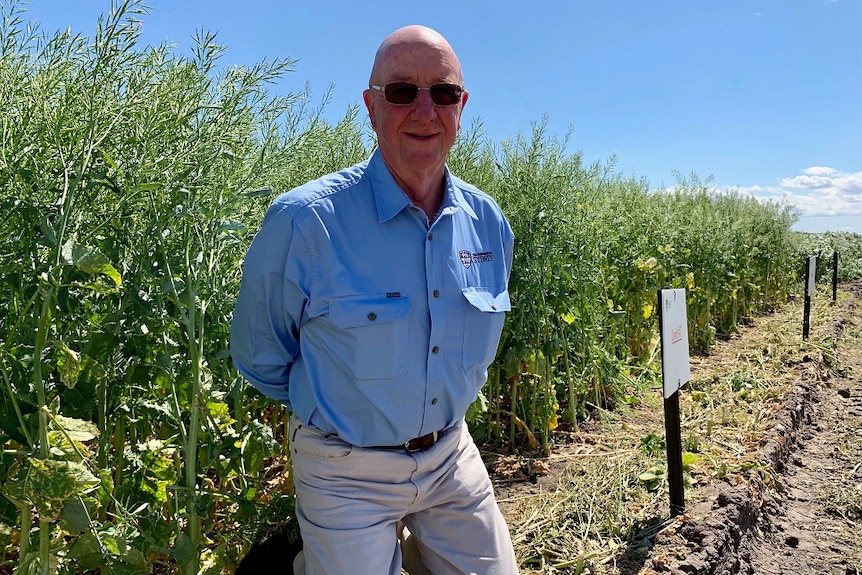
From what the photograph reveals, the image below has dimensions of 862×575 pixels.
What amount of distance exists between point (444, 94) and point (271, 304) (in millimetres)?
838

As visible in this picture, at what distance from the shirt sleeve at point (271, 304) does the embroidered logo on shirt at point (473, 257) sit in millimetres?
550

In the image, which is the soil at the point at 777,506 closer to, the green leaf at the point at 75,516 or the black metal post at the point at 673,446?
the black metal post at the point at 673,446

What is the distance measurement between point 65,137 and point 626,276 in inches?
242

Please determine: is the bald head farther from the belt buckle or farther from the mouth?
the belt buckle

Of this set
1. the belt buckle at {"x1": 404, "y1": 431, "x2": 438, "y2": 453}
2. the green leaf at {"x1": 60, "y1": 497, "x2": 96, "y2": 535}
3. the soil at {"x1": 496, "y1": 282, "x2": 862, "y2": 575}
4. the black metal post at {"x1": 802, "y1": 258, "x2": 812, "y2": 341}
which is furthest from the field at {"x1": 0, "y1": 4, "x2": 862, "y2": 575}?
the black metal post at {"x1": 802, "y1": 258, "x2": 812, "y2": 341}

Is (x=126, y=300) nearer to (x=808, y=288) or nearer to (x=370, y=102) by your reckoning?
(x=370, y=102)

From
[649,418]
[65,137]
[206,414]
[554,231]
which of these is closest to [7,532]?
[206,414]

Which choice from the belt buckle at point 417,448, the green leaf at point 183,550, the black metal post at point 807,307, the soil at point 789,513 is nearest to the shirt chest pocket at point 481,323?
the belt buckle at point 417,448

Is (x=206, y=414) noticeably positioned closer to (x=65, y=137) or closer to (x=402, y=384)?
(x=402, y=384)

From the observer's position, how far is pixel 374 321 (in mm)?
2008

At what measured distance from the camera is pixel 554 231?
4844mm

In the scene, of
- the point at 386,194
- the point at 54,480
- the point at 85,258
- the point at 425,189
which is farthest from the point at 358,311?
the point at 54,480

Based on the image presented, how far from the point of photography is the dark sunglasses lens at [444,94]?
210cm

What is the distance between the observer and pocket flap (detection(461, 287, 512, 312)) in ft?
7.32
